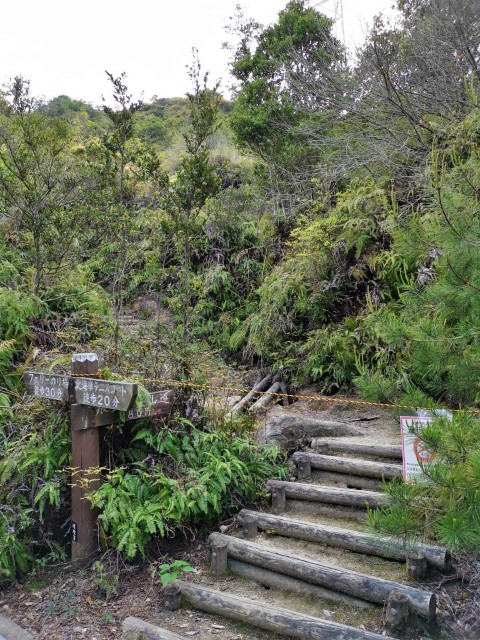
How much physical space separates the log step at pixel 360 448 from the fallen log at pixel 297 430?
18cm

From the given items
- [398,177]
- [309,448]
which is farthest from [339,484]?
[398,177]

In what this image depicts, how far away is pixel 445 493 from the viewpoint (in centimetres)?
230

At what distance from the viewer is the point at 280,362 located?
24.8ft

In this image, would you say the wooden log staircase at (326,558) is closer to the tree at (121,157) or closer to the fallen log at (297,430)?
the fallen log at (297,430)

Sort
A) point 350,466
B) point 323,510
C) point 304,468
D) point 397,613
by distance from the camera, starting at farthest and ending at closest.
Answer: point 304,468 → point 350,466 → point 323,510 → point 397,613

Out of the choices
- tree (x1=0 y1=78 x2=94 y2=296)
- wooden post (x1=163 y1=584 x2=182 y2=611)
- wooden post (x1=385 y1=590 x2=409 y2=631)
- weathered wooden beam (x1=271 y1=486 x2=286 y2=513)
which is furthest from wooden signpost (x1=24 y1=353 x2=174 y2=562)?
tree (x1=0 y1=78 x2=94 y2=296)

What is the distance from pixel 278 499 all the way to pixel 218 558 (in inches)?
33.3

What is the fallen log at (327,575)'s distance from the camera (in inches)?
115

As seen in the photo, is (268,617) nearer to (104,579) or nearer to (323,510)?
(104,579)

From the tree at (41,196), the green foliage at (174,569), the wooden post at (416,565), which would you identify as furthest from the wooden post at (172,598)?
the tree at (41,196)

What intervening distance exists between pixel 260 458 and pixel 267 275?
534 cm

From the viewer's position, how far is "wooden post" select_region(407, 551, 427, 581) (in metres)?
3.22

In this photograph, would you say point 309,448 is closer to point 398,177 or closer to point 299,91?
point 398,177

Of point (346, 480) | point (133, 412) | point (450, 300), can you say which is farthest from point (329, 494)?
point (450, 300)
